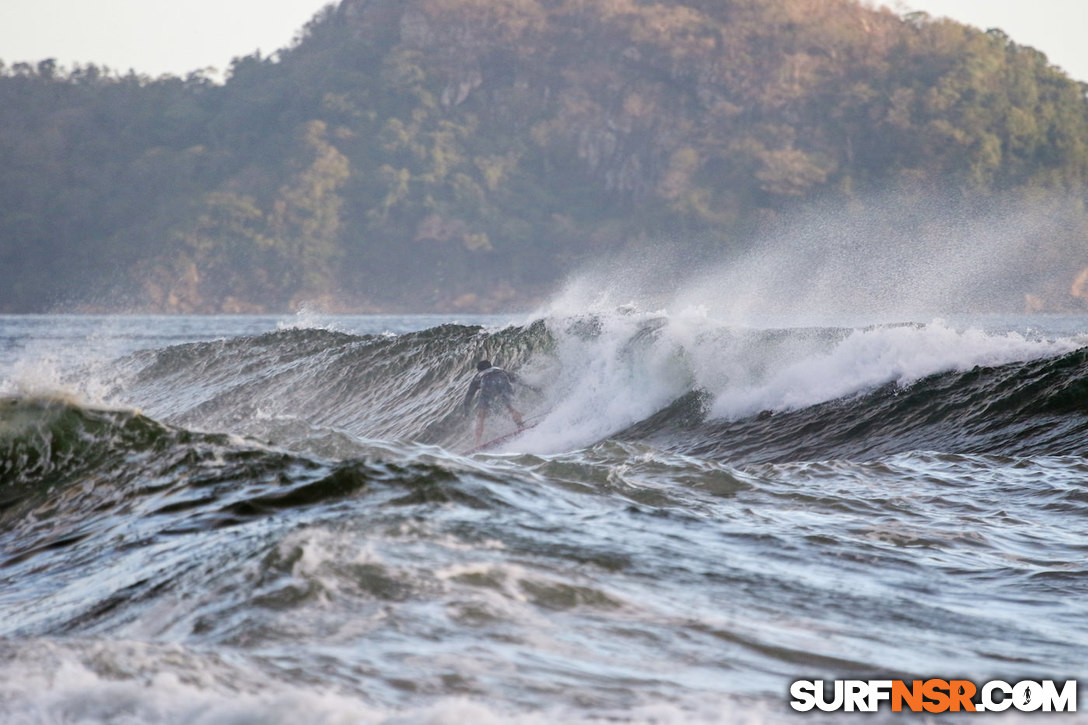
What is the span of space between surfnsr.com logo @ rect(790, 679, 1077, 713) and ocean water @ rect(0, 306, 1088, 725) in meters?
0.09

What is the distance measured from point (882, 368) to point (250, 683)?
37.3 feet

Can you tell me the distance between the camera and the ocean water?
3.91m

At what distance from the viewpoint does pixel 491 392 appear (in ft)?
51.3

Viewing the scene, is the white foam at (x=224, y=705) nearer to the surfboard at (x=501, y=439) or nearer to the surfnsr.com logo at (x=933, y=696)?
the surfnsr.com logo at (x=933, y=696)

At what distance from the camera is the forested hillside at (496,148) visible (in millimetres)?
113500

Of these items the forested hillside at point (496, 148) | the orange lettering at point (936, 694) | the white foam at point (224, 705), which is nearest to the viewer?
the white foam at point (224, 705)

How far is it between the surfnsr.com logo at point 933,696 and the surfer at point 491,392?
37.2 ft

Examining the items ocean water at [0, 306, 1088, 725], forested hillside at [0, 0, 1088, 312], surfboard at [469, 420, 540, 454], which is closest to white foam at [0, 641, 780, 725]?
ocean water at [0, 306, 1088, 725]

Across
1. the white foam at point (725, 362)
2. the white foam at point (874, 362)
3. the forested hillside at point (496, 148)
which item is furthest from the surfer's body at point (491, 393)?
the forested hillside at point (496, 148)

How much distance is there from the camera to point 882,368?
1399 centimetres

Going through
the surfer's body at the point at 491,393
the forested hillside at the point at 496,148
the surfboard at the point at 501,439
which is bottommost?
the surfboard at the point at 501,439

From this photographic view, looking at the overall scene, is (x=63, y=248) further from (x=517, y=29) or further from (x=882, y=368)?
(x=882, y=368)

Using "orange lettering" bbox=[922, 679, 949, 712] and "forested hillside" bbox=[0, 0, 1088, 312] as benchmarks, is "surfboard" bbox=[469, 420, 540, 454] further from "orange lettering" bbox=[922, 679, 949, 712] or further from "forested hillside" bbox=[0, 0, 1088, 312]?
"forested hillside" bbox=[0, 0, 1088, 312]

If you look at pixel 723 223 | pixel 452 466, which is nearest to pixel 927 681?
pixel 452 466
